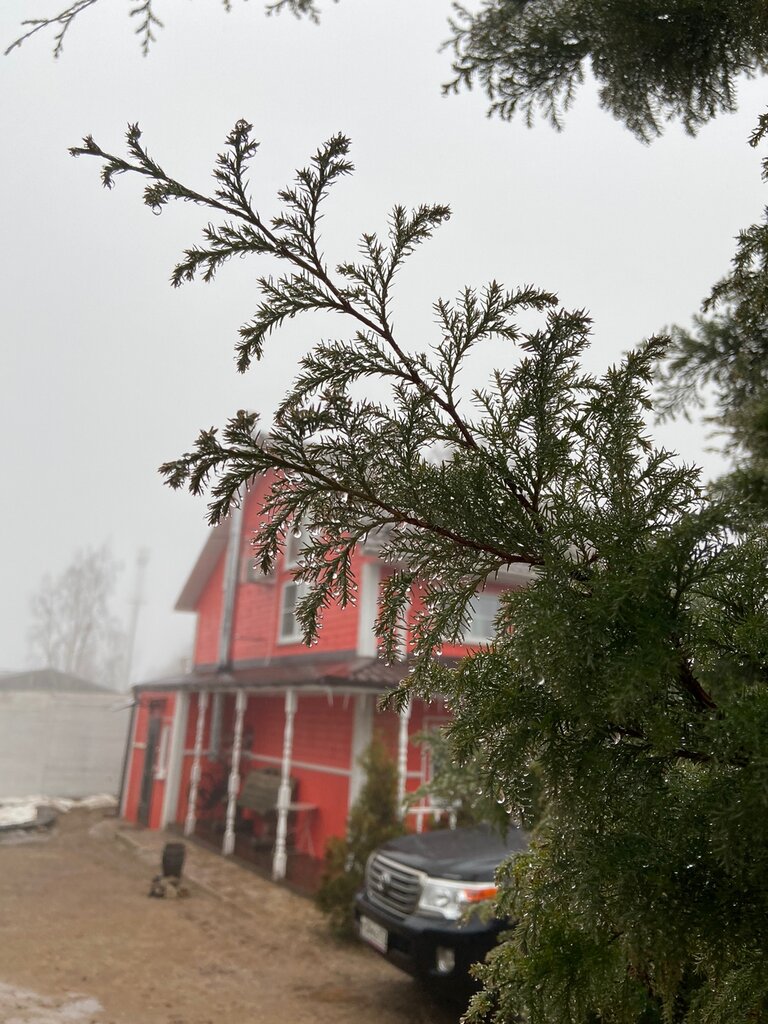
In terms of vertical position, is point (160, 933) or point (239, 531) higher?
point (239, 531)

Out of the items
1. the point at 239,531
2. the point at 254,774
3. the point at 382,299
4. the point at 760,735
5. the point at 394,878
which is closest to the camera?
the point at 760,735

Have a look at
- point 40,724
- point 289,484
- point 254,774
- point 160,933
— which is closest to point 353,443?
point 289,484

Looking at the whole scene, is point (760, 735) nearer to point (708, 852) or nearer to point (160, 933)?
point (708, 852)

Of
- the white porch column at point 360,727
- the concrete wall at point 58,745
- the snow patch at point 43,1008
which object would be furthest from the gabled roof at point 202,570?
the snow patch at point 43,1008

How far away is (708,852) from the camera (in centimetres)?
152

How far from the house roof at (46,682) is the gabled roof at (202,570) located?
32.1ft

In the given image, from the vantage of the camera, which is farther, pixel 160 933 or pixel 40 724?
pixel 40 724

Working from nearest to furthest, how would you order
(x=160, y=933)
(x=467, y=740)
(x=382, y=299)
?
(x=467, y=740) < (x=382, y=299) < (x=160, y=933)

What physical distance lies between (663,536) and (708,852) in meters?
0.63

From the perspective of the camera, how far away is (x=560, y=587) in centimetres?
152

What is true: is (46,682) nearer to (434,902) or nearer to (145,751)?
(145,751)

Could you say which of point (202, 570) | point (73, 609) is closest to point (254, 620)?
point (202, 570)

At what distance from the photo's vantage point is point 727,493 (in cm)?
145

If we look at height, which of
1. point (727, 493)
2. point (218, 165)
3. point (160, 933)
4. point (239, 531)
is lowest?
point (160, 933)
